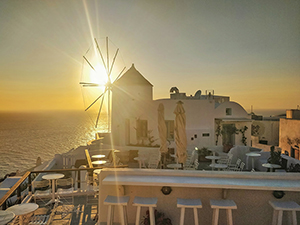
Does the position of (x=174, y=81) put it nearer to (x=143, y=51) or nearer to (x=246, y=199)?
(x=143, y=51)

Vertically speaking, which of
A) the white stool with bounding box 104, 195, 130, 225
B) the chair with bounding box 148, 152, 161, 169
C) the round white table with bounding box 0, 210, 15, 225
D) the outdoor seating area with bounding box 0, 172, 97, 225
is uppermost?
the white stool with bounding box 104, 195, 130, 225

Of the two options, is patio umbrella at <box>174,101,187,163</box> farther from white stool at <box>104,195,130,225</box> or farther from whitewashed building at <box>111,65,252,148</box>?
whitewashed building at <box>111,65,252,148</box>

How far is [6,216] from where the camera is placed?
4.80 m

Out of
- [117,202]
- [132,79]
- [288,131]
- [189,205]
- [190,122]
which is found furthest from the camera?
A: [288,131]

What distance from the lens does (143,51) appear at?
716 inches

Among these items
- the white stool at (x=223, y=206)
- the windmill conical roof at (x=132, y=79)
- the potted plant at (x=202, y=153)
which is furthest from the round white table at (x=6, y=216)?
the windmill conical roof at (x=132, y=79)

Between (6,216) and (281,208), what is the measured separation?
5.36 m

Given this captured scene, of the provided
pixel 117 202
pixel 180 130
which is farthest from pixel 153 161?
pixel 117 202

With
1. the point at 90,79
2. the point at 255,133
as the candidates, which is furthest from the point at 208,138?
the point at 255,133

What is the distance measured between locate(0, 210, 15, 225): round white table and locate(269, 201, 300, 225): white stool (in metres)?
5.11

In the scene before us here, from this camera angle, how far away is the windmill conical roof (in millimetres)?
22641

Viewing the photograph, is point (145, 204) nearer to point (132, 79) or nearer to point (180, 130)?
point (180, 130)

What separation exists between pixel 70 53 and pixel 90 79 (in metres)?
2.36

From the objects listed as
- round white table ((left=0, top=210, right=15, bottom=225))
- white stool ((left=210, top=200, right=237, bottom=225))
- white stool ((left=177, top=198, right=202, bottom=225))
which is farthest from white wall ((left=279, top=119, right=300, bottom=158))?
round white table ((left=0, top=210, right=15, bottom=225))
